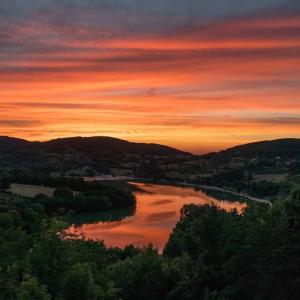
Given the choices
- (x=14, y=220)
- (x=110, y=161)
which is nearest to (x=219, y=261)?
(x=14, y=220)

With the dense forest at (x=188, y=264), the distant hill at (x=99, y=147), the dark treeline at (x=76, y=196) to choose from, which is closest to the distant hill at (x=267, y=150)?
the distant hill at (x=99, y=147)

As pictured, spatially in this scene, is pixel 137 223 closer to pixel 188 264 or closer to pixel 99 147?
pixel 188 264

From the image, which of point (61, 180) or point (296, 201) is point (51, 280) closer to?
point (296, 201)

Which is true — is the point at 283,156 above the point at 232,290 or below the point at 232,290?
above

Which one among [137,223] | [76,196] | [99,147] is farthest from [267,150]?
[137,223]

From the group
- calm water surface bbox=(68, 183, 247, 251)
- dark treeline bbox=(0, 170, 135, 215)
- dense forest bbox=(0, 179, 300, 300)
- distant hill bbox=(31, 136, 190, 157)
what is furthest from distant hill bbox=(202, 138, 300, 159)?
dense forest bbox=(0, 179, 300, 300)

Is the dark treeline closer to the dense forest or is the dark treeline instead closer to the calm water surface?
the calm water surface

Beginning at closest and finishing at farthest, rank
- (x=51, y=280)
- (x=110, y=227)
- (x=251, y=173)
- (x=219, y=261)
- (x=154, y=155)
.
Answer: (x=51, y=280) < (x=219, y=261) < (x=110, y=227) < (x=251, y=173) < (x=154, y=155)
